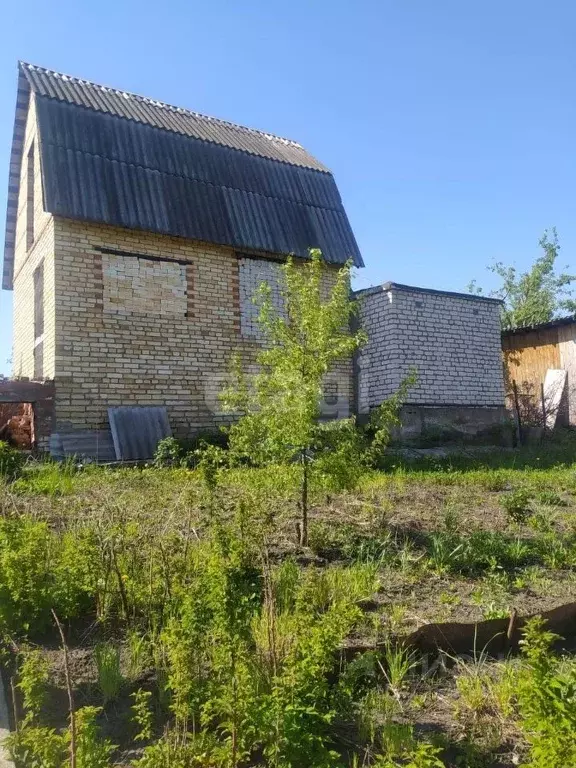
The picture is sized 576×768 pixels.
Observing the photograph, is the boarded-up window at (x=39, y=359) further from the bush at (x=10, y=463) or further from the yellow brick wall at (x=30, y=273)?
the bush at (x=10, y=463)

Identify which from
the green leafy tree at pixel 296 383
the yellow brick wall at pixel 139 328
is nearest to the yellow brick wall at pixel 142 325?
the yellow brick wall at pixel 139 328

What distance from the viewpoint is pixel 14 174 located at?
12008 millimetres

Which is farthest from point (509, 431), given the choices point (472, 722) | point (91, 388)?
point (472, 722)

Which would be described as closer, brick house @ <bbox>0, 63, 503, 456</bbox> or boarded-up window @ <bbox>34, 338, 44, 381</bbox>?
brick house @ <bbox>0, 63, 503, 456</bbox>

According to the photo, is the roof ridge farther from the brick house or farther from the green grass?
the green grass

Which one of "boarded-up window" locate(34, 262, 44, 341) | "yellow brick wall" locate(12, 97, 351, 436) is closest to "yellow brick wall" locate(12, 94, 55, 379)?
"yellow brick wall" locate(12, 97, 351, 436)

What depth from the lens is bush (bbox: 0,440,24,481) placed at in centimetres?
663

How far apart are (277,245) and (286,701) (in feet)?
31.9

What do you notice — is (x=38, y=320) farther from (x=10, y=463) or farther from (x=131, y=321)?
(x=10, y=463)

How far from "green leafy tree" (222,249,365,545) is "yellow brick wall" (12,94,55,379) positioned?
5.61 meters

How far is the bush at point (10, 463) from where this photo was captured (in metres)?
6.63

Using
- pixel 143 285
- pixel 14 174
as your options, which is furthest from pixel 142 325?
pixel 14 174

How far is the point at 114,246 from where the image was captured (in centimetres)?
978

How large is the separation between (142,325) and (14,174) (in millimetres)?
4727
